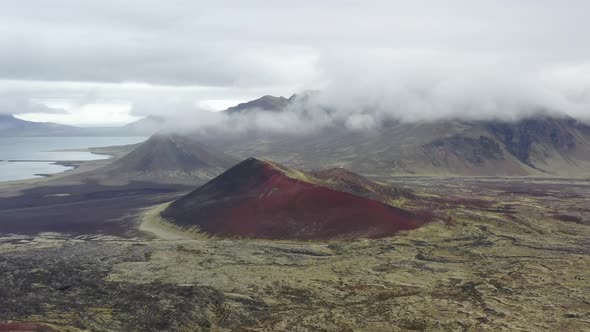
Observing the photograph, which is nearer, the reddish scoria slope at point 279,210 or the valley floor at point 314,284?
the valley floor at point 314,284

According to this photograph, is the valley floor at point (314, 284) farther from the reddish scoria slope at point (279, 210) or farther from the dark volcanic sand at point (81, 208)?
the dark volcanic sand at point (81, 208)

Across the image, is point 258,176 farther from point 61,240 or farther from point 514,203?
point 514,203

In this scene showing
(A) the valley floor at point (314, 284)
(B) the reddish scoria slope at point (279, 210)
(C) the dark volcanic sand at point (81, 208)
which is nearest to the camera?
(A) the valley floor at point (314, 284)

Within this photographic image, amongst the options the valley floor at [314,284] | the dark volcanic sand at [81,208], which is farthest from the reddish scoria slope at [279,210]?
the dark volcanic sand at [81,208]

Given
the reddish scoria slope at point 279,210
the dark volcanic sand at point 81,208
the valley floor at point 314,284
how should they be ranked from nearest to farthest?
the valley floor at point 314,284 < the reddish scoria slope at point 279,210 < the dark volcanic sand at point 81,208

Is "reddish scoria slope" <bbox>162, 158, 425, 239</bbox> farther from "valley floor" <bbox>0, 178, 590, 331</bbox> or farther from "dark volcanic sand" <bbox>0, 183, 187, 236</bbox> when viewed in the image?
"dark volcanic sand" <bbox>0, 183, 187, 236</bbox>

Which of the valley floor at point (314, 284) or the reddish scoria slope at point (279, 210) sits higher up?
the reddish scoria slope at point (279, 210)
